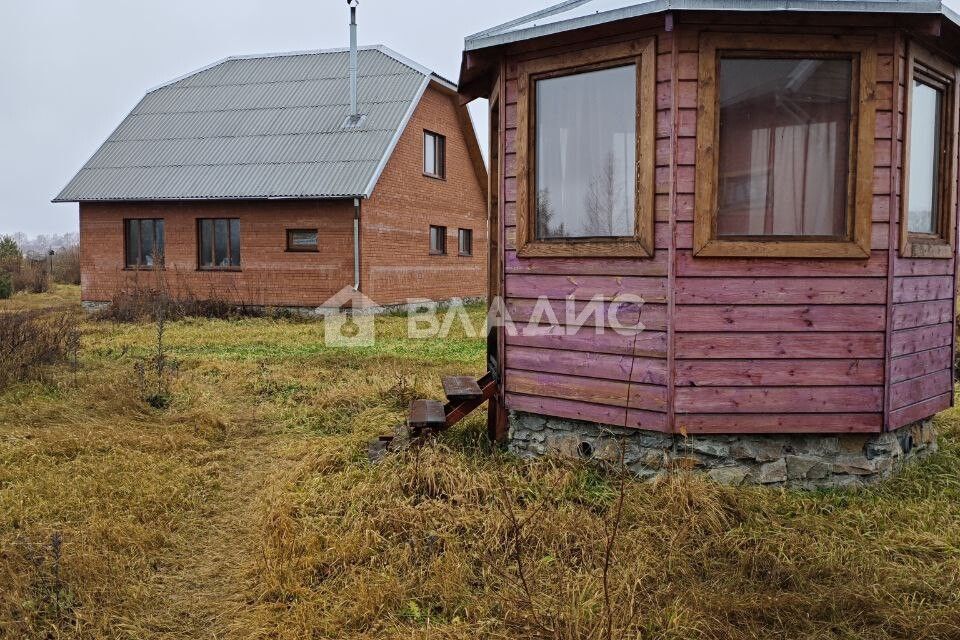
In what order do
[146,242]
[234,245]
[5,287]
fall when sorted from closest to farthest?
[234,245] → [146,242] → [5,287]

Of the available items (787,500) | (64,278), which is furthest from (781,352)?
(64,278)

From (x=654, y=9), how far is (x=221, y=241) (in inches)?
631

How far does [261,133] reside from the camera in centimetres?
1938

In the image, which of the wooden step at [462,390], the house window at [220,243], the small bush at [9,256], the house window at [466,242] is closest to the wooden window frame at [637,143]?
the wooden step at [462,390]

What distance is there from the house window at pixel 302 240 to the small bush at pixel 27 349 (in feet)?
24.8

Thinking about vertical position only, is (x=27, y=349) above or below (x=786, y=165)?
below

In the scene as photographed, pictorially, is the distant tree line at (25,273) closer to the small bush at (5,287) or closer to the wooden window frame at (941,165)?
the small bush at (5,287)

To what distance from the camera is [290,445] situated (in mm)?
6262

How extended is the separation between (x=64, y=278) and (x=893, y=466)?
33.2 meters

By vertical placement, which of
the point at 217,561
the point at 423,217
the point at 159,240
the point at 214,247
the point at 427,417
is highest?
the point at 423,217

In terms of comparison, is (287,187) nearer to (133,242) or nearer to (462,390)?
(133,242)

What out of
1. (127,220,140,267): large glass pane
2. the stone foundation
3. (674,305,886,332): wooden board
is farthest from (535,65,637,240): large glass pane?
(127,220,140,267): large glass pane

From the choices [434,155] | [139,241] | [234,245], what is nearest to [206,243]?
[234,245]

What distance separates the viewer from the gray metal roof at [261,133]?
57.4 ft
